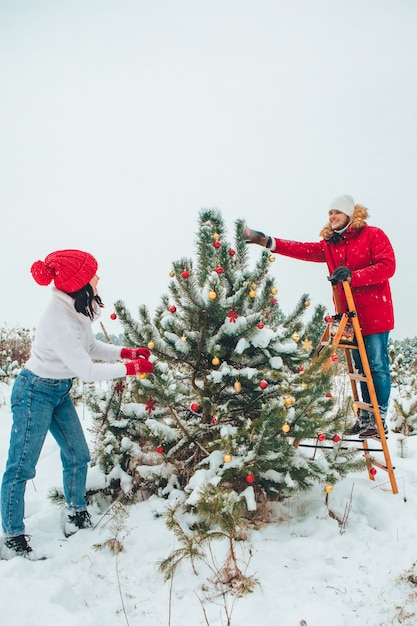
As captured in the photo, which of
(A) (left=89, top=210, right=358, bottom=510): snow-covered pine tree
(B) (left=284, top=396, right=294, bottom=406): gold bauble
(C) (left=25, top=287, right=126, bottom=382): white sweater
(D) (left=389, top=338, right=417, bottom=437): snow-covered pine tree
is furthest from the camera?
(D) (left=389, top=338, right=417, bottom=437): snow-covered pine tree

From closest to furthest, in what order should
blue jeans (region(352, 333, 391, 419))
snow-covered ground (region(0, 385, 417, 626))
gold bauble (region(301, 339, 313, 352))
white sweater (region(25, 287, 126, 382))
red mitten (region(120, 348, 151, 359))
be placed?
1. snow-covered ground (region(0, 385, 417, 626))
2. white sweater (region(25, 287, 126, 382))
3. red mitten (region(120, 348, 151, 359))
4. gold bauble (region(301, 339, 313, 352))
5. blue jeans (region(352, 333, 391, 419))

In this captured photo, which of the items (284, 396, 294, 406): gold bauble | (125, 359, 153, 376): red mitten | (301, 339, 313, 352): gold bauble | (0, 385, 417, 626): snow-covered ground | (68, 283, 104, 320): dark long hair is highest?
(68, 283, 104, 320): dark long hair

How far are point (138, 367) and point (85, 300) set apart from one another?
22.8 inches

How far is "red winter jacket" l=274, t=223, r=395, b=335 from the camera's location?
3555mm

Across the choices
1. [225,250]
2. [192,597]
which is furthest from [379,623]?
[225,250]

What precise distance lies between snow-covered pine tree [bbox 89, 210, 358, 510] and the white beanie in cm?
96

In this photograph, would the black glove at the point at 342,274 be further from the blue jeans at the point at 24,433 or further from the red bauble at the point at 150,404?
the blue jeans at the point at 24,433

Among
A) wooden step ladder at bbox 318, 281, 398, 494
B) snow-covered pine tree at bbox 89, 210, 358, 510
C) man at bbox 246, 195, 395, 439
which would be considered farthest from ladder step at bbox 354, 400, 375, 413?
snow-covered pine tree at bbox 89, 210, 358, 510

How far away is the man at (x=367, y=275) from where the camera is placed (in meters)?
3.59

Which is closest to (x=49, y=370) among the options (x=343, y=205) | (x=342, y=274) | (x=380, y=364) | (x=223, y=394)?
(x=223, y=394)

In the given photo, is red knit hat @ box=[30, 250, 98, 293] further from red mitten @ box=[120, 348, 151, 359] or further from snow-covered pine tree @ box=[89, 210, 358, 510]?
red mitten @ box=[120, 348, 151, 359]

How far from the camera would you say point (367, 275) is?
3.53 metres

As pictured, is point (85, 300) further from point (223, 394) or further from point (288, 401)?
point (288, 401)

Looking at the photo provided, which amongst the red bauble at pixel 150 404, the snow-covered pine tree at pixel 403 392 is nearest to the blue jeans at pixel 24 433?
the red bauble at pixel 150 404
